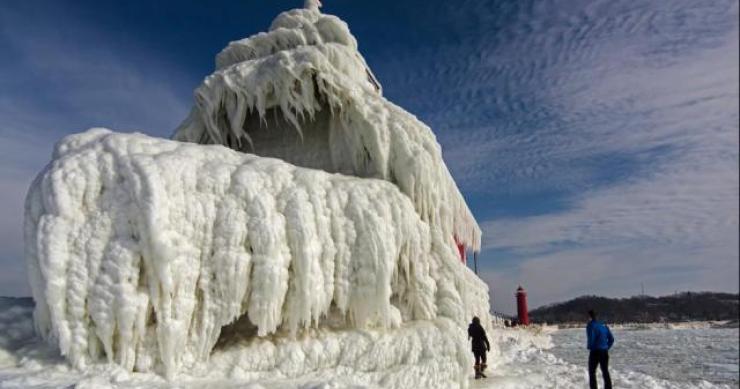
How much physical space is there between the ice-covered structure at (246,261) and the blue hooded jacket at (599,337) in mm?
2347

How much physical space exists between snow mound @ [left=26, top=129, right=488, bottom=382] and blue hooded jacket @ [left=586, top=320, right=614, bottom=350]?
2.35 m

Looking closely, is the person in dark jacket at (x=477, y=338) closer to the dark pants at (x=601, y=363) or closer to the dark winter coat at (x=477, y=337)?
the dark winter coat at (x=477, y=337)

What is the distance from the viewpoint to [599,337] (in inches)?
308

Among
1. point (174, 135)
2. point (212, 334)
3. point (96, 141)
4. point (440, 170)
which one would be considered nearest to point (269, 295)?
point (212, 334)

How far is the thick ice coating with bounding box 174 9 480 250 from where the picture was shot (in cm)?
1177

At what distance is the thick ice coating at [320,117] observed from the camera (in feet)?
38.6

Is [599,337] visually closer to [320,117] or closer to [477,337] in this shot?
[477,337]

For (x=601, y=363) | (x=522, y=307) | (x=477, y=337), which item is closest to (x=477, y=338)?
(x=477, y=337)

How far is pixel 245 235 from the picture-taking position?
27.2 ft

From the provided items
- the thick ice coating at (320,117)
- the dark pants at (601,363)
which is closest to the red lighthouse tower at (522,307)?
the thick ice coating at (320,117)

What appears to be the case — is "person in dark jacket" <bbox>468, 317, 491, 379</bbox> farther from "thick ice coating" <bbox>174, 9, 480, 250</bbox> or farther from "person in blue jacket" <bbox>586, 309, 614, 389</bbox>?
"thick ice coating" <bbox>174, 9, 480, 250</bbox>

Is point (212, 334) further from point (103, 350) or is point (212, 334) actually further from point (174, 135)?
point (174, 135)

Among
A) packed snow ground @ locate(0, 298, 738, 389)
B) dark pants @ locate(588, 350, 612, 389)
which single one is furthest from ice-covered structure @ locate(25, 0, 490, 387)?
dark pants @ locate(588, 350, 612, 389)

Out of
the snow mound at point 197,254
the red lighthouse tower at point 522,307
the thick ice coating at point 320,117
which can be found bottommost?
the red lighthouse tower at point 522,307
